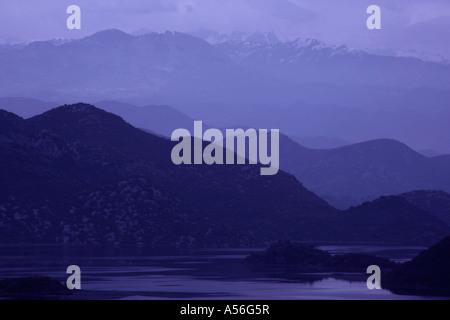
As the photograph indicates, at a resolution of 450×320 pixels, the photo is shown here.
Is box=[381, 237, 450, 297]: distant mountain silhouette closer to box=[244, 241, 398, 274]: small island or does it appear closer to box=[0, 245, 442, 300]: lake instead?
box=[0, 245, 442, 300]: lake

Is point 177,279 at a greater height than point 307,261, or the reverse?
point 307,261

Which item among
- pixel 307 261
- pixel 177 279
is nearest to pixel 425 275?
pixel 177 279

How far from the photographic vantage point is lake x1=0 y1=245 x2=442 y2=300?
129875 mm

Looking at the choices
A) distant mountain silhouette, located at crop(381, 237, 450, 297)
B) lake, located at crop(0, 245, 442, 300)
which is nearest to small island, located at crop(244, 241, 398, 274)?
lake, located at crop(0, 245, 442, 300)

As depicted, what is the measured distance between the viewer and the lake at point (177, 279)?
129875 millimetres

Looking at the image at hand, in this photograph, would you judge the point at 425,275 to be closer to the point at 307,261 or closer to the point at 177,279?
the point at 177,279

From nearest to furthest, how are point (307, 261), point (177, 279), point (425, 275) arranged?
point (425, 275) < point (177, 279) < point (307, 261)

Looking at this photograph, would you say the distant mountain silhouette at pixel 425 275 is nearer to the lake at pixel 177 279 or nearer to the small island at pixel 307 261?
the lake at pixel 177 279

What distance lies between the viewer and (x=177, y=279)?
154m

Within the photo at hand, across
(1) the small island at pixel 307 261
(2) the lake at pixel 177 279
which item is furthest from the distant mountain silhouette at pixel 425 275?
(1) the small island at pixel 307 261
